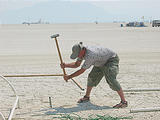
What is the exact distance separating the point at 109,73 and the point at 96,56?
0.43 metres

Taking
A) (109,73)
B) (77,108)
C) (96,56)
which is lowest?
(77,108)

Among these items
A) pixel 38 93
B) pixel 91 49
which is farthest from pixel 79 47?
pixel 38 93

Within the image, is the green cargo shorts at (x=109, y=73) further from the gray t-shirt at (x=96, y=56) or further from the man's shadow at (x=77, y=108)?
the man's shadow at (x=77, y=108)

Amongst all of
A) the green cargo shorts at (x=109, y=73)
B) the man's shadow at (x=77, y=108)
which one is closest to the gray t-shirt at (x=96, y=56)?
the green cargo shorts at (x=109, y=73)

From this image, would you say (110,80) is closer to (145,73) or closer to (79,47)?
(79,47)

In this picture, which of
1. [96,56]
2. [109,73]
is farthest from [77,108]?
[96,56]

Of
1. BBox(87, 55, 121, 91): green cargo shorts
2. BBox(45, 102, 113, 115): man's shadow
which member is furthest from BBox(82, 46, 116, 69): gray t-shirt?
BBox(45, 102, 113, 115): man's shadow

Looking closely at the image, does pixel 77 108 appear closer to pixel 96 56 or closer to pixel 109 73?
pixel 109 73

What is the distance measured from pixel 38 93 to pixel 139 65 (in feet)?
16.3

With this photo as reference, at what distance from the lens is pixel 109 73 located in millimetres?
5348

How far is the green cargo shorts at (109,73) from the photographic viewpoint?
535 cm

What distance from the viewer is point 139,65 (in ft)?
34.7

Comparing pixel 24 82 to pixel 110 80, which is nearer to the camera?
pixel 110 80

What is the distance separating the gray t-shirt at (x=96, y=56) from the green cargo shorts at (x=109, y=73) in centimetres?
11
